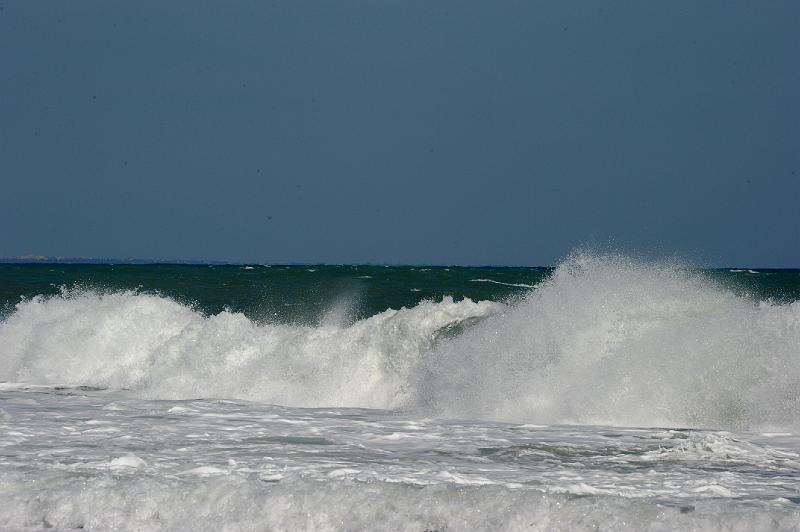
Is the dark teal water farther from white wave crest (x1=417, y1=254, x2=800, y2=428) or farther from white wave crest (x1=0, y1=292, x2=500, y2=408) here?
white wave crest (x1=417, y1=254, x2=800, y2=428)

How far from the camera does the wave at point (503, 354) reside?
11.4 metres

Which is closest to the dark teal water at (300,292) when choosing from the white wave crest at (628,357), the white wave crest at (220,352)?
the white wave crest at (220,352)

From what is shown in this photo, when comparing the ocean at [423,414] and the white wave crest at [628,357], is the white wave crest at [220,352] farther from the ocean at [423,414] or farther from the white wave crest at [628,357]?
the white wave crest at [628,357]

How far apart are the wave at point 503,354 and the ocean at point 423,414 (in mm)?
36

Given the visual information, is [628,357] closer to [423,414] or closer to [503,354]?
[503,354]

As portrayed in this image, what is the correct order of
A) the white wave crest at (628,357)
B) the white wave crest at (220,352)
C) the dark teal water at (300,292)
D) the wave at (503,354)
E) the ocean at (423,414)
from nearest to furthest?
the ocean at (423,414), the white wave crest at (628,357), the wave at (503,354), the white wave crest at (220,352), the dark teal water at (300,292)

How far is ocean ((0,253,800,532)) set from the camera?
6.46m

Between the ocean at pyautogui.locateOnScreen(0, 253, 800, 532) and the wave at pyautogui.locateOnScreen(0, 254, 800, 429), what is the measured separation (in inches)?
1.4

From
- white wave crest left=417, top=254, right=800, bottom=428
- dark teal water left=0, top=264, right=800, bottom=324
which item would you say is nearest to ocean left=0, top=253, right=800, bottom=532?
white wave crest left=417, top=254, right=800, bottom=428

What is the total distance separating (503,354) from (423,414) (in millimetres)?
1760

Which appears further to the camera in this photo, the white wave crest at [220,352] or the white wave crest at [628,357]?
the white wave crest at [220,352]

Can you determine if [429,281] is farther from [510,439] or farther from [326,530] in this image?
[326,530]

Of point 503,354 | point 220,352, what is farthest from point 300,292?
point 503,354

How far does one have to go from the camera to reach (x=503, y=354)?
13.3 meters
